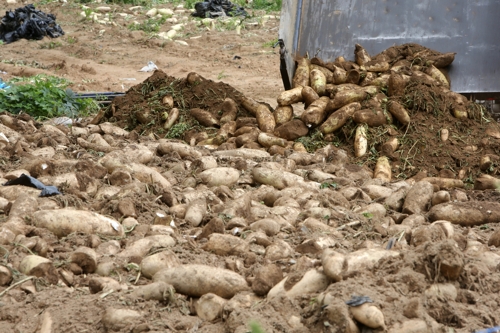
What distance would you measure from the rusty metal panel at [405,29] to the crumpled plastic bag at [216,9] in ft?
25.1

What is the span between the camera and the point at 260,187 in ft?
15.6

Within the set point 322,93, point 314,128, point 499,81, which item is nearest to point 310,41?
point 322,93

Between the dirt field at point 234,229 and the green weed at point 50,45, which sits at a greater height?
the dirt field at point 234,229

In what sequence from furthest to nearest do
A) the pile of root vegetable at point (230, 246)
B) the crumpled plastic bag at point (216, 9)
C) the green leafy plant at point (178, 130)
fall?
the crumpled plastic bag at point (216, 9)
the green leafy plant at point (178, 130)
the pile of root vegetable at point (230, 246)

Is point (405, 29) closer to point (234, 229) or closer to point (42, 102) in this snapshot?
point (42, 102)

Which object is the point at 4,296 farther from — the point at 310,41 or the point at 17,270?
the point at 310,41

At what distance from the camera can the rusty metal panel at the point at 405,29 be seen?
7398 mm

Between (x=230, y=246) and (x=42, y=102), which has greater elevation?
(x=230, y=246)

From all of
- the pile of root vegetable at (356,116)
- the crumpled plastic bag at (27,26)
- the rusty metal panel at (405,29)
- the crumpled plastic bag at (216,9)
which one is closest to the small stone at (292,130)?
the pile of root vegetable at (356,116)

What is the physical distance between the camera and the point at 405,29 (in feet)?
25.5

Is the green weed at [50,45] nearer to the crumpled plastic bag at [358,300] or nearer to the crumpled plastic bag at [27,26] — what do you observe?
the crumpled plastic bag at [27,26]

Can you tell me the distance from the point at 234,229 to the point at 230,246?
36 centimetres

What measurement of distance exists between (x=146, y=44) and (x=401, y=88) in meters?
7.67

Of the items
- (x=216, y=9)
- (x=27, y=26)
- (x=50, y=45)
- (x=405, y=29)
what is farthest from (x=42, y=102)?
(x=216, y=9)
